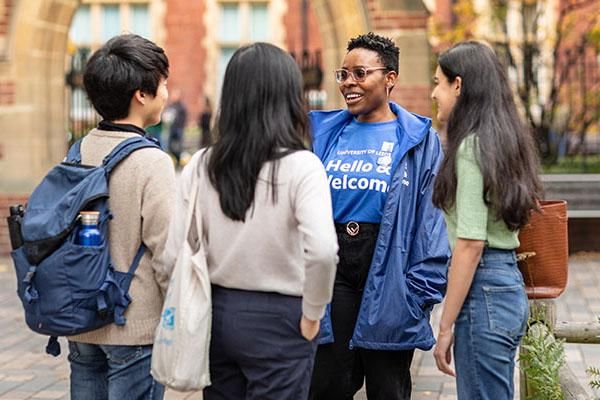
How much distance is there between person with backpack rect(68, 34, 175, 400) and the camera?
3.98m

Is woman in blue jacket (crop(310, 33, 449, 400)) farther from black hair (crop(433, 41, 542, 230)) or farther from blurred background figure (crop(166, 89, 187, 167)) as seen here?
blurred background figure (crop(166, 89, 187, 167))

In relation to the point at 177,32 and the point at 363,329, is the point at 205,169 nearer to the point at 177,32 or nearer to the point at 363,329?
the point at 363,329

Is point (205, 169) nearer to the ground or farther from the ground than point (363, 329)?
farther from the ground

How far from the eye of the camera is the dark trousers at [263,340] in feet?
12.1

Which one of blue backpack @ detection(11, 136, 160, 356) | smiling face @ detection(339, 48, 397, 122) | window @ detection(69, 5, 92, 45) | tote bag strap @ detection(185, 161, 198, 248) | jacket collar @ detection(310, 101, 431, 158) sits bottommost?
blue backpack @ detection(11, 136, 160, 356)

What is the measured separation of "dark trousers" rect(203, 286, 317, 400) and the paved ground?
2876 millimetres

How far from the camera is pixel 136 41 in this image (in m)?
4.06

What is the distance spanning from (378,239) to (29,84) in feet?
28.9

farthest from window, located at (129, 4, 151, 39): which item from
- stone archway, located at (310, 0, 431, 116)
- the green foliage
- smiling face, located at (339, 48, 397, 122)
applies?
the green foliage

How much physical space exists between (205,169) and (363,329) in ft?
3.85

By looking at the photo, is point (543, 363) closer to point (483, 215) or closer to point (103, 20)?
point (483, 215)

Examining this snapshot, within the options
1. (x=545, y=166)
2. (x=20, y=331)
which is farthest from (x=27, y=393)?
(x=545, y=166)

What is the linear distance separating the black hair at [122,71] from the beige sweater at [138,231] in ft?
0.71

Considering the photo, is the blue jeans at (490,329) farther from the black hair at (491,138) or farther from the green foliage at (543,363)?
the green foliage at (543,363)
